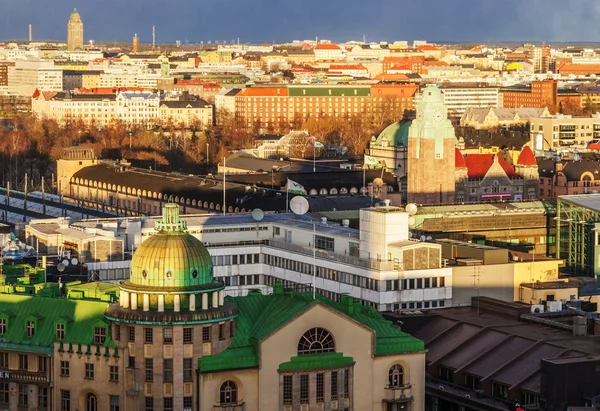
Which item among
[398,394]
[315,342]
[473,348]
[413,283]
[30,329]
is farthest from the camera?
[413,283]

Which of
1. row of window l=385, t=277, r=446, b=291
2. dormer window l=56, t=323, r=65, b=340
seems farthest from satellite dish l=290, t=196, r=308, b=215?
dormer window l=56, t=323, r=65, b=340

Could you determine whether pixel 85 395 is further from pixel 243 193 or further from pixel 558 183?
pixel 558 183

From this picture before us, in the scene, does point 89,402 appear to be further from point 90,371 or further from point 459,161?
point 459,161

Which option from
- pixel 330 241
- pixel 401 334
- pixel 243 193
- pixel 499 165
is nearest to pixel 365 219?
pixel 330 241

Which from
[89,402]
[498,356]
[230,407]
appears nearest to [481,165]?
[498,356]

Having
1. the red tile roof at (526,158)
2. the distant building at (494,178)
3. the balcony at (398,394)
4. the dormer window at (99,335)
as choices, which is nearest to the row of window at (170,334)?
the dormer window at (99,335)
